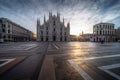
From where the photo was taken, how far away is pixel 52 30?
224ft

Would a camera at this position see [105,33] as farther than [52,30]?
Yes

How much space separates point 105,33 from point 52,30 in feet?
164

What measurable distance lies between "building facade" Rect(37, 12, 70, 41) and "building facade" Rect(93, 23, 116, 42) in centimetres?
2885

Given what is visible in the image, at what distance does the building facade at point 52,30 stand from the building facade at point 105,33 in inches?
1136

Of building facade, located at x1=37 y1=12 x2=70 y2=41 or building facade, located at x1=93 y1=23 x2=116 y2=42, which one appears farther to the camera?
building facade, located at x1=93 y1=23 x2=116 y2=42

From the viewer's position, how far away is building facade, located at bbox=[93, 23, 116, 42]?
236ft

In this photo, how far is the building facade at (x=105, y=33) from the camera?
71.8m

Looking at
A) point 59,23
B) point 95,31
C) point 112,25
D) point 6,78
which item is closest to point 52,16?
point 59,23

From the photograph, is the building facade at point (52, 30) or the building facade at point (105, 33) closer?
the building facade at point (52, 30)

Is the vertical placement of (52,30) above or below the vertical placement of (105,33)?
above

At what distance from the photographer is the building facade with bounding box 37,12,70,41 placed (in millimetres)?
66812

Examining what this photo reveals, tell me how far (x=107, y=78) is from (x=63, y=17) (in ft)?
231

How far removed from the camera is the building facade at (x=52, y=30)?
66.8m

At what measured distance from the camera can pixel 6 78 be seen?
3.82m
